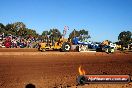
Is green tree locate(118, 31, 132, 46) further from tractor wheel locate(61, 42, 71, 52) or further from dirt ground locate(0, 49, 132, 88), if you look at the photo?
dirt ground locate(0, 49, 132, 88)

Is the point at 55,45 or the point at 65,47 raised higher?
the point at 55,45

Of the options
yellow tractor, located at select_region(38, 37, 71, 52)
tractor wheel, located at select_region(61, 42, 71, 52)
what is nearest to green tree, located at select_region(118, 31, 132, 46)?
yellow tractor, located at select_region(38, 37, 71, 52)

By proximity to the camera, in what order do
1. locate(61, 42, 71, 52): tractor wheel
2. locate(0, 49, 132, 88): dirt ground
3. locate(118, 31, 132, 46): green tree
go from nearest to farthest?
locate(0, 49, 132, 88): dirt ground < locate(61, 42, 71, 52): tractor wheel < locate(118, 31, 132, 46): green tree

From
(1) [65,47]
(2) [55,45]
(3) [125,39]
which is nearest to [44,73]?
(1) [65,47]

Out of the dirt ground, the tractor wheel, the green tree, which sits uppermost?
the green tree

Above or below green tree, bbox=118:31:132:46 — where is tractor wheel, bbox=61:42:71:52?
below

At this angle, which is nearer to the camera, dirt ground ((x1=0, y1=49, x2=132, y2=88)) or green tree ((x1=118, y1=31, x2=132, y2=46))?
dirt ground ((x1=0, y1=49, x2=132, y2=88))

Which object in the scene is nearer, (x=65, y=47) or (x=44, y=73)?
(x=44, y=73)

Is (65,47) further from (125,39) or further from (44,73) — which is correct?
(125,39)

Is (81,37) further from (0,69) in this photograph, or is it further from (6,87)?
(6,87)

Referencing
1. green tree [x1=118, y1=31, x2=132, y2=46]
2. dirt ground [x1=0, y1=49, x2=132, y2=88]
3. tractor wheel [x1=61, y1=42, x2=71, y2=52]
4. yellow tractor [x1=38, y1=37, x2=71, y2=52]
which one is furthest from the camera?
green tree [x1=118, y1=31, x2=132, y2=46]

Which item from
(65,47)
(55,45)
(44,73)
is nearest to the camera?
(44,73)

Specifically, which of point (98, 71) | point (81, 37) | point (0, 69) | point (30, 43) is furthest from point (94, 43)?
point (0, 69)

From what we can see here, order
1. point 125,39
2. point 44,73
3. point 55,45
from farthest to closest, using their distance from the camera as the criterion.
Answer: point 125,39 → point 55,45 → point 44,73
